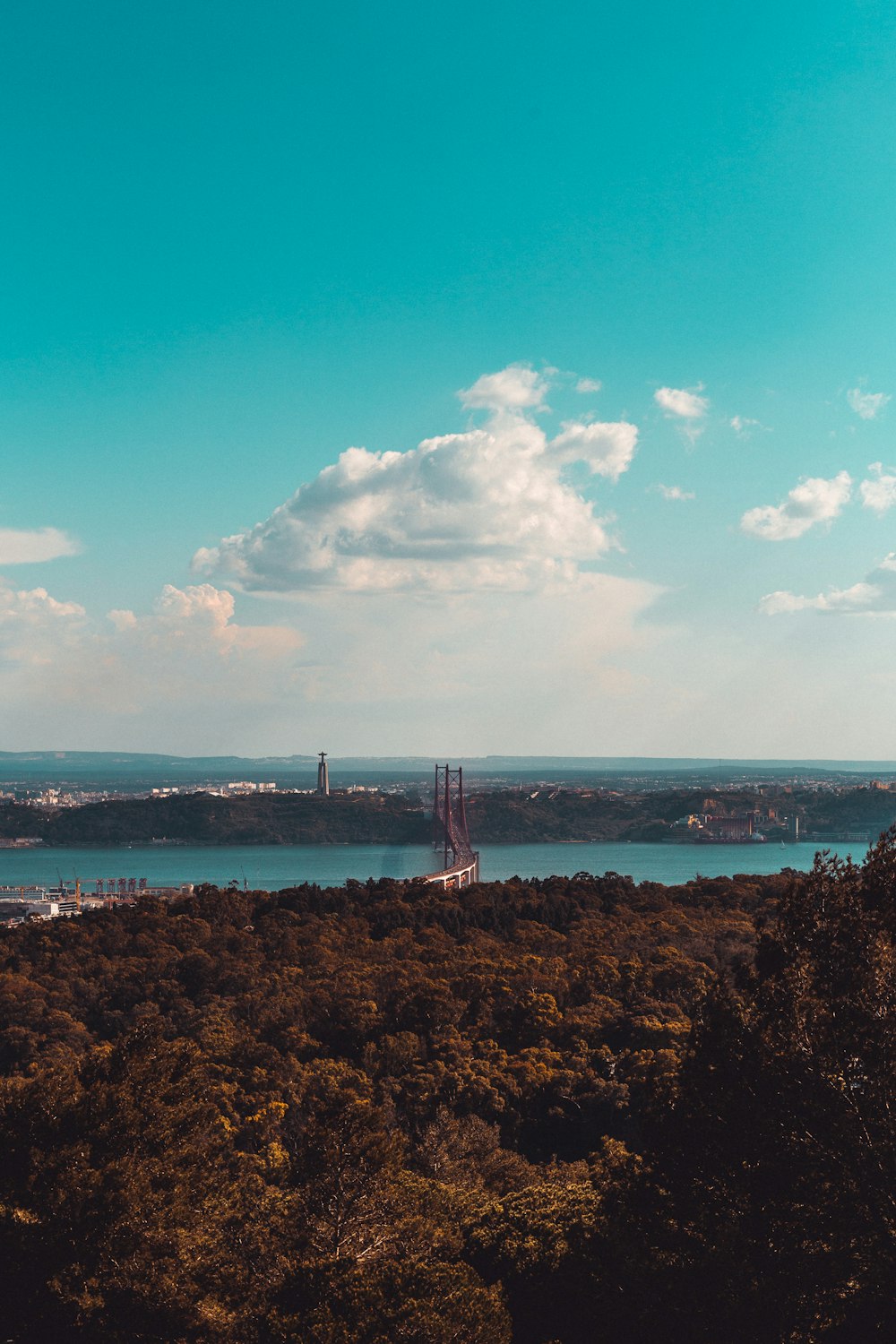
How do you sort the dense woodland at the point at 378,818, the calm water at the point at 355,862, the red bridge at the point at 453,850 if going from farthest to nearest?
the dense woodland at the point at 378,818 < the calm water at the point at 355,862 < the red bridge at the point at 453,850

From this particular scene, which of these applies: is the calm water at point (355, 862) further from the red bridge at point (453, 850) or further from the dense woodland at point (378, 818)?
the dense woodland at point (378, 818)

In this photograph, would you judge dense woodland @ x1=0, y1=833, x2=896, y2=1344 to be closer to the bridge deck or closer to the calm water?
the bridge deck

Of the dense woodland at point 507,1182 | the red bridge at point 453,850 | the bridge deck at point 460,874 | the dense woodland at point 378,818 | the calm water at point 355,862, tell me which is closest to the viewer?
the dense woodland at point 507,1182

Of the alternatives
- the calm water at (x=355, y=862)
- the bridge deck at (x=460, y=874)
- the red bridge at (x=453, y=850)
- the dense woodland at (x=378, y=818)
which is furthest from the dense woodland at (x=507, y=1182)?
the dense woodland at (x=378, y=818)

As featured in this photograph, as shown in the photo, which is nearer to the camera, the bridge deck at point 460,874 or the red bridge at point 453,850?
the bridge deck at point 460,874

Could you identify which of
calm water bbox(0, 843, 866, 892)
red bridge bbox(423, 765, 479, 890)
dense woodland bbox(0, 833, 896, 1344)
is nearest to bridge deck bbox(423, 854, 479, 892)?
red bridge bbox(423, 765, 479, 890)

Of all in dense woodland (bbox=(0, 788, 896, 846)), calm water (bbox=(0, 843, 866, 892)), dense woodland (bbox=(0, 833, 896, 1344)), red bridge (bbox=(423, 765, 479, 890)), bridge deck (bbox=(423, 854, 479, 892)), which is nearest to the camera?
dense woodland (bbox=(0, 833, 896, 1344))

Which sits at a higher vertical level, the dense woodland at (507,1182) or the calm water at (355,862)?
the dense woodland at (507,1182)

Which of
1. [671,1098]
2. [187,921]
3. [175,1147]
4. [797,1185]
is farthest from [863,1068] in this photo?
[187,921]
